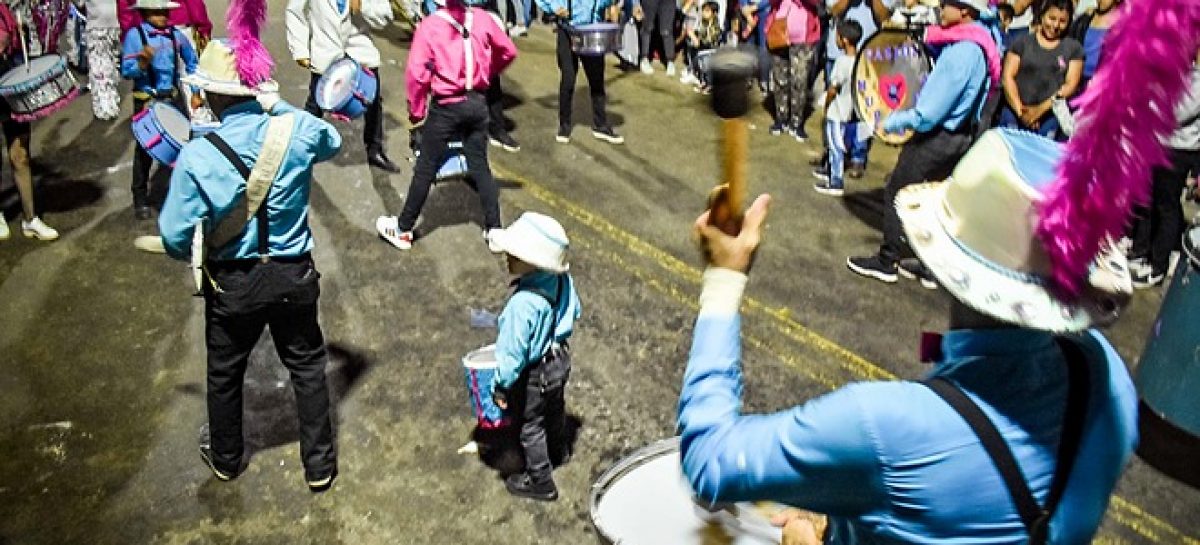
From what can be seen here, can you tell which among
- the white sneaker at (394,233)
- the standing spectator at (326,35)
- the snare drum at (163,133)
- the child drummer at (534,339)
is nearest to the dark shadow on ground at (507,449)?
the child drummer at (534,339)

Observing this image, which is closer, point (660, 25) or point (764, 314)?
point (764, 314)

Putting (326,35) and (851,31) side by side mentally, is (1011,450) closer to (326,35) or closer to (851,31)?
(326,35)

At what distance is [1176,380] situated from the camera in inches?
200

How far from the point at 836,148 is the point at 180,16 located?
17.6 ft

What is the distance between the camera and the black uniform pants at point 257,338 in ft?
14.1

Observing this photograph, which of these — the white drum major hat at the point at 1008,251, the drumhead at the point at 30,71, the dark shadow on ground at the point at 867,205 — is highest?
the white drum major hat at the point at 1008,251

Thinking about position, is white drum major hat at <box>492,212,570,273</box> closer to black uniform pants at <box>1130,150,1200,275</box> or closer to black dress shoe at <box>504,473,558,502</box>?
black dress shoe at <box>504,473,558,502</box>

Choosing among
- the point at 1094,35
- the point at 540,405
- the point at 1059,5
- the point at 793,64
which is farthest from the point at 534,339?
the point at 793,64

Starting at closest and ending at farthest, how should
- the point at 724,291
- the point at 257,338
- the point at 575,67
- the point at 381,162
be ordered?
1. the point at 724,291
2. the point at 257,338
3. the point at 381,162
4. the point at 575,67

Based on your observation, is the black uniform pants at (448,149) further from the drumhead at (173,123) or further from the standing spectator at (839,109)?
the standing spectator at (839,109)

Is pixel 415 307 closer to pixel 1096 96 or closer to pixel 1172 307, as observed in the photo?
pixel 1172 307

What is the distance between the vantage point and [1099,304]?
1946 mm

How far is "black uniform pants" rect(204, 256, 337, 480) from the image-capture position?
431cm

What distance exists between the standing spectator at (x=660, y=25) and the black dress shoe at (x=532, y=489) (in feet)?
26.9
